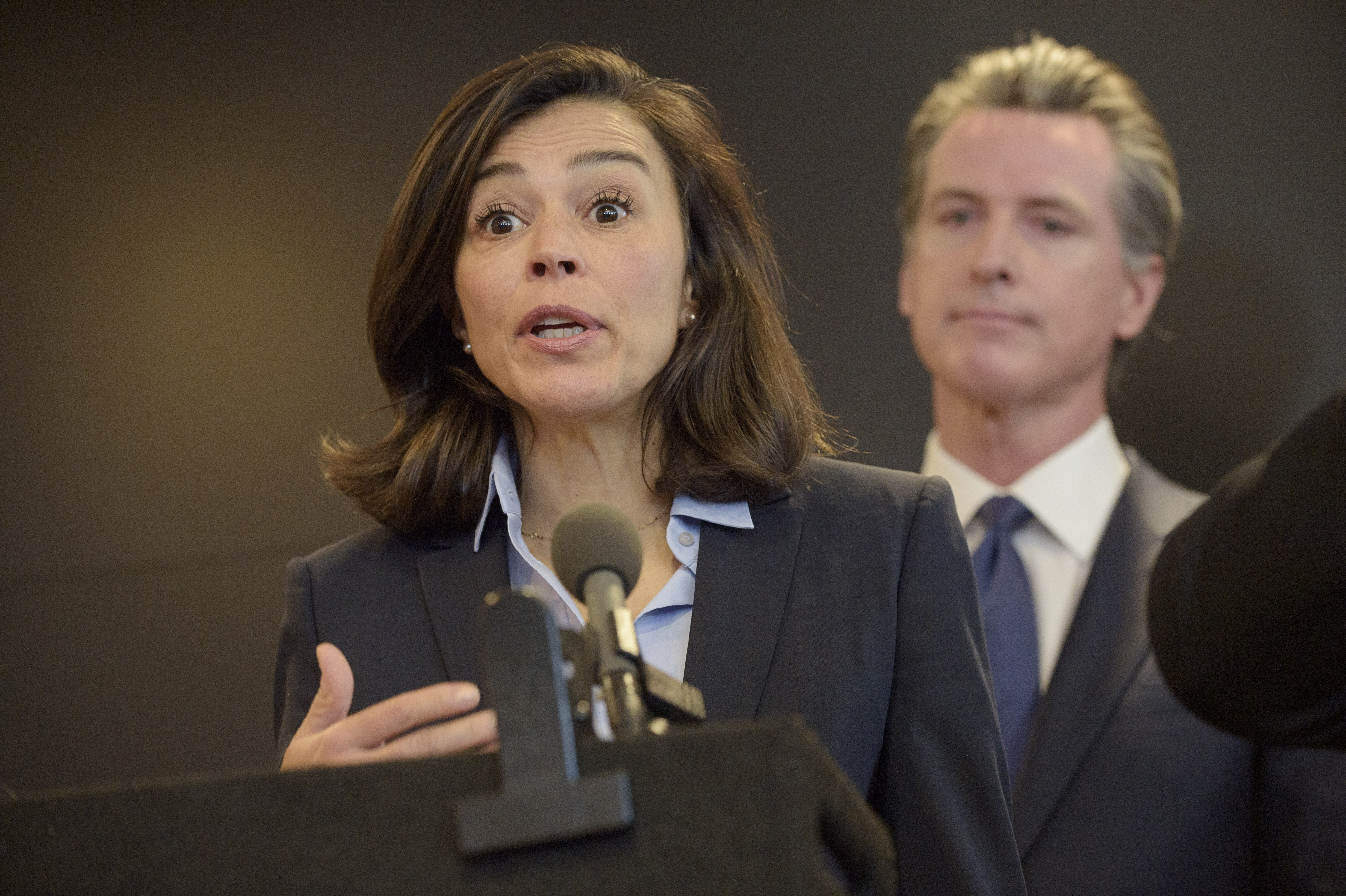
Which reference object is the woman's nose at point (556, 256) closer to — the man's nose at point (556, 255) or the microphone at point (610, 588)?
the man's nose at point (556, 255)

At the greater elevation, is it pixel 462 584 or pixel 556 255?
pixel 556 255

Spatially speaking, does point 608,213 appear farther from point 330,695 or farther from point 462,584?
point 330,695

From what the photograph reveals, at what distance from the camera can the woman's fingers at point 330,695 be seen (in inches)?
51.9

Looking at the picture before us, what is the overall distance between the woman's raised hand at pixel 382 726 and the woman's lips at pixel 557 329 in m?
0.65

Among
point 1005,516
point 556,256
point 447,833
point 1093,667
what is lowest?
point 1093,667

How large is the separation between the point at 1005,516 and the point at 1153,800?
680 millimetres

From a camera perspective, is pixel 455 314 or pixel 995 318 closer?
pixel 455 314

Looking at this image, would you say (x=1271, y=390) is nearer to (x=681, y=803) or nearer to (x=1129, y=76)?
(x=1129, y=76)

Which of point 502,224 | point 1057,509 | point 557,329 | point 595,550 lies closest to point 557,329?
point 557,329

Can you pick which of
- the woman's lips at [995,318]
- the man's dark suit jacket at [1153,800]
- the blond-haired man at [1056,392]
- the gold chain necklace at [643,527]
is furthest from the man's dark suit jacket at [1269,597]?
the woman's lips at [995,318]

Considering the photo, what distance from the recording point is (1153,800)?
252 centimetres

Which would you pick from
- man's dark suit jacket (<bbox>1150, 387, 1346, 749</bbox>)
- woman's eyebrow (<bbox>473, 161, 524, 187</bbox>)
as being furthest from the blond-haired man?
man's dark suit jacket (<bbox>1150, 387, 1346, 749</bbox>)

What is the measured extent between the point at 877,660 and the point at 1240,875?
1.23 metres

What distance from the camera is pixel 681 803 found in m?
0.80
